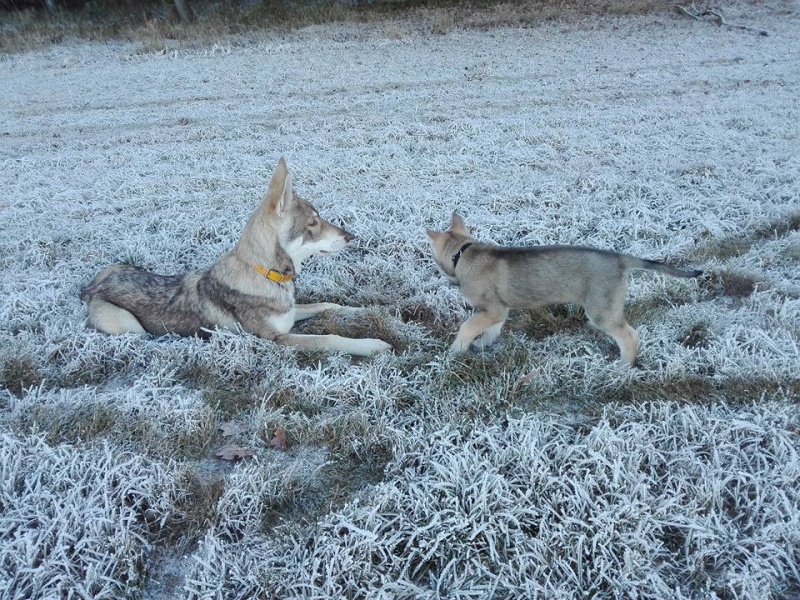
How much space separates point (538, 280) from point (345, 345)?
1.70 m

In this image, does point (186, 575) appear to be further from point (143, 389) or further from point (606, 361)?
point (606, 361)

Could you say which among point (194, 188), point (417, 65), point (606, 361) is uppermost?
point (417, 65)

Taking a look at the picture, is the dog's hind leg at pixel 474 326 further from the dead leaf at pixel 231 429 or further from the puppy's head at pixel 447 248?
the dead leaf at pixel 231 429

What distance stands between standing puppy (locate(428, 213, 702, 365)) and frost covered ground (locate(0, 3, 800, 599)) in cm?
28

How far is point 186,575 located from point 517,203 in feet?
18.6

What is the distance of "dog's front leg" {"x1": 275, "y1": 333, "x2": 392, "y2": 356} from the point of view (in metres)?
4.63

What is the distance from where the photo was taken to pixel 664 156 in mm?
8188

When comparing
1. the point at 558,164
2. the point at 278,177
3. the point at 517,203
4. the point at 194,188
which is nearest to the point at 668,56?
the point at 558,164

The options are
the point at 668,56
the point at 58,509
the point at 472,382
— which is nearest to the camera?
the point at 58,509

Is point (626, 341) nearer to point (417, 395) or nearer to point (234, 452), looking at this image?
point (417, 395)

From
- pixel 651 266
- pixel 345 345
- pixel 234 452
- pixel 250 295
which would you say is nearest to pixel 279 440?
pixel 234 452

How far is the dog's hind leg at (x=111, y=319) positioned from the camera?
4.76 metres

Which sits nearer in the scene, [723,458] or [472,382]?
[723,458]

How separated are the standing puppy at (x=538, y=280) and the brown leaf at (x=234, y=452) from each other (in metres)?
1.76
